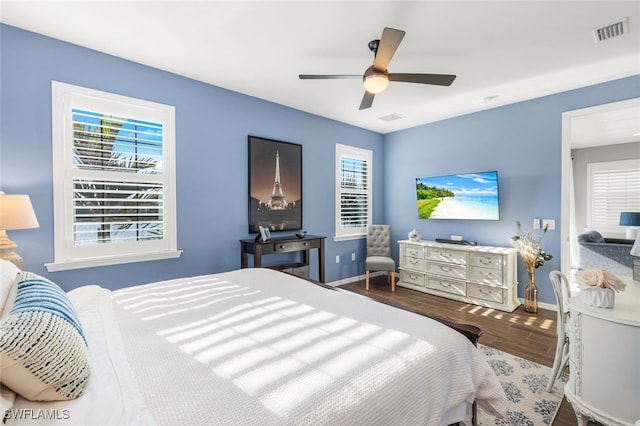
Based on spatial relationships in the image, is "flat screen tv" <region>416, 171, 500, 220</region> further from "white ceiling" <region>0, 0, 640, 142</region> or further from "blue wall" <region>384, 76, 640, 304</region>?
"white ceiling" <region>0, 0, 640, 142</region>

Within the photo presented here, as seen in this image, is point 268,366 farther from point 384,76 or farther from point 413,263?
point 413,263

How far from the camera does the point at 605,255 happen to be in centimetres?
461

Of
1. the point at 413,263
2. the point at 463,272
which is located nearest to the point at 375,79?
the point at 463,272

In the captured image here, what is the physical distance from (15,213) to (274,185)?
250 centimetres

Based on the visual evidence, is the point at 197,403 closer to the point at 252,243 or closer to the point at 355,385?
the point at 355,385

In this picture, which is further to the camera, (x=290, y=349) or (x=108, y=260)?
(x=108, y=260)

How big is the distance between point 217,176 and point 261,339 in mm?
2620

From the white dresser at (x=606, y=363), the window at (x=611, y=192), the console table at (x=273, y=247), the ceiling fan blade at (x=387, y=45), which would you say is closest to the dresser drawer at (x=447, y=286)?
the console table at (x=273, y=247)

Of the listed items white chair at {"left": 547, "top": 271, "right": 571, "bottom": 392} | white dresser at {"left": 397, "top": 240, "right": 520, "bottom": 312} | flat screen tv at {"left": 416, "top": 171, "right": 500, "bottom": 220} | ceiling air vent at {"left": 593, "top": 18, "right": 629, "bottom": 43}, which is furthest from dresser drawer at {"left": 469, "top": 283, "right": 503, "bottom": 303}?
ceiling air vent at {"left": 593, "top": 18, "right": 629, "bottom": 43}

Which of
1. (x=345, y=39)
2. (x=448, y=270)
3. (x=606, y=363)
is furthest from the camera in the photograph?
(x=448, y=270)

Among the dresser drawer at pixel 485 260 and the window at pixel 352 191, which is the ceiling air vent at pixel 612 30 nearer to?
the dresser drawer at pixel 485 260

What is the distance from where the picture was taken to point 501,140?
4.08 meters

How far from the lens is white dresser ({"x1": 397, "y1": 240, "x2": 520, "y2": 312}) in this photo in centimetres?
373

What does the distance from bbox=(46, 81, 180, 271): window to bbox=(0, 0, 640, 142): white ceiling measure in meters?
0.55
